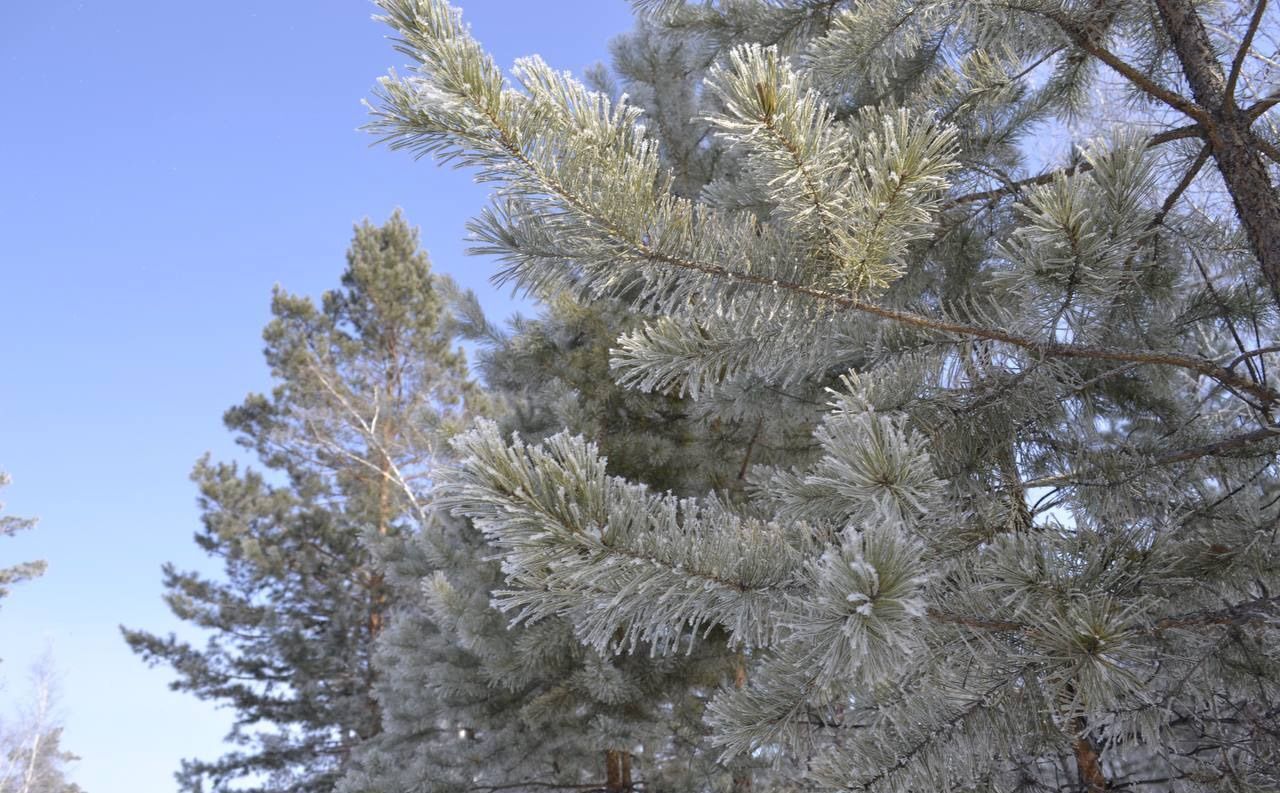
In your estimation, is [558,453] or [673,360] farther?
[673,360]

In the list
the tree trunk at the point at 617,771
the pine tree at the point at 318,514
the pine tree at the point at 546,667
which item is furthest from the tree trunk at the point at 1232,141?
the pine tree at the point at 318,514

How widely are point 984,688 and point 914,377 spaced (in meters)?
0.75

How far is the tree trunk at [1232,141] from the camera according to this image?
6.59 feet

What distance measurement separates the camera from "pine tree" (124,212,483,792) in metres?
13.0

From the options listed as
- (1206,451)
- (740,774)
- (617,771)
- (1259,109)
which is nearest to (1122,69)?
(1259,109)

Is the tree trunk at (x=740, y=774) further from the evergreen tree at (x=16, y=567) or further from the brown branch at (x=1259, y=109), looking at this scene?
the evergreen tree at (x=16, y=567)

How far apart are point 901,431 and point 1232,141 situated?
1595 millimetres

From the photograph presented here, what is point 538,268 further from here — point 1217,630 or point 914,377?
point 1217,630

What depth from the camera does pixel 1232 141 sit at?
2.11m

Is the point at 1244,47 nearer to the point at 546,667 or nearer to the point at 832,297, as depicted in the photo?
the point at 832,297

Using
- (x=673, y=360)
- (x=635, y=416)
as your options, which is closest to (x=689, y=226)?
(x=673, y=360)

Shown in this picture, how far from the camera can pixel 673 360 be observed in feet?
6.79

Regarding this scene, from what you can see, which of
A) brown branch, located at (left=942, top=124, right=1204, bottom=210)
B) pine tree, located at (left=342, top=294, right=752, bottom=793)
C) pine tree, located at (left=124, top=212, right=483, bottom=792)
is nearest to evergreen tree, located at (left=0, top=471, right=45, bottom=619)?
pine tree, located at (left=124, top=212, right=483, bottom=792)

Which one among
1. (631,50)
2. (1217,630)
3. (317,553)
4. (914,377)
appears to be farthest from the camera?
(317,553)
